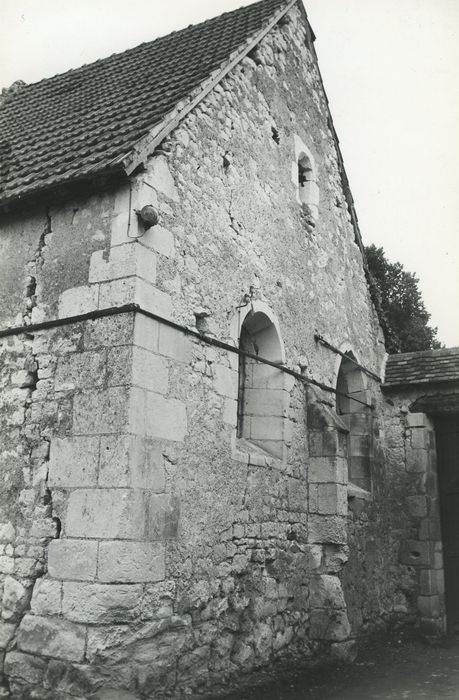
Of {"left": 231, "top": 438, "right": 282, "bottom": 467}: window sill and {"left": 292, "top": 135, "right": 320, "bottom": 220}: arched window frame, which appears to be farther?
{"left": 292, "top": 135, "right": 320, "bottom": 220}: arched window frame

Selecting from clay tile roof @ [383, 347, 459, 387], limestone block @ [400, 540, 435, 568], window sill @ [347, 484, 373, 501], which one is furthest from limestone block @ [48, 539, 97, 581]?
clay tile roof @ [383, 347, 459, 387]

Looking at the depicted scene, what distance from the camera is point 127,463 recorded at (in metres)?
5.30

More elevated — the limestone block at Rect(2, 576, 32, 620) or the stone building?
the stone building

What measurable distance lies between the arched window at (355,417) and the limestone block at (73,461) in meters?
5.45

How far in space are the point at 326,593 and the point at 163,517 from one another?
10.2ft

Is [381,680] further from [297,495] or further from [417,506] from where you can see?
[417,506]

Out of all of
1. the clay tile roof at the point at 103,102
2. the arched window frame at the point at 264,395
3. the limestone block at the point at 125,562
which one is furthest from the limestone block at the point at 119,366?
the arched window frame at the point at 264,395

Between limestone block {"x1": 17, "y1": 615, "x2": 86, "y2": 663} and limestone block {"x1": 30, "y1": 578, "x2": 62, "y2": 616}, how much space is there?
0.05 m

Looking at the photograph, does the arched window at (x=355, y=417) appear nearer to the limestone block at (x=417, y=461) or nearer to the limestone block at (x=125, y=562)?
the limestone block at (x=417, y=461)

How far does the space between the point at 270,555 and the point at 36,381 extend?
3.13 metres

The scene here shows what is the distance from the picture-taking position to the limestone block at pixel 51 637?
16.8 ft

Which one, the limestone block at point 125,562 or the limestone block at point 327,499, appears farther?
the limestone block at point 327,499

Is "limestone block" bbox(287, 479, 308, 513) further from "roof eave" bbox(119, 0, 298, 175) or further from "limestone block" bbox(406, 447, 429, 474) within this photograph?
"roof eave" bbox(119, 0, 298, 175)

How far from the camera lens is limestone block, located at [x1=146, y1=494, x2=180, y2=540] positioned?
5.46 meters
